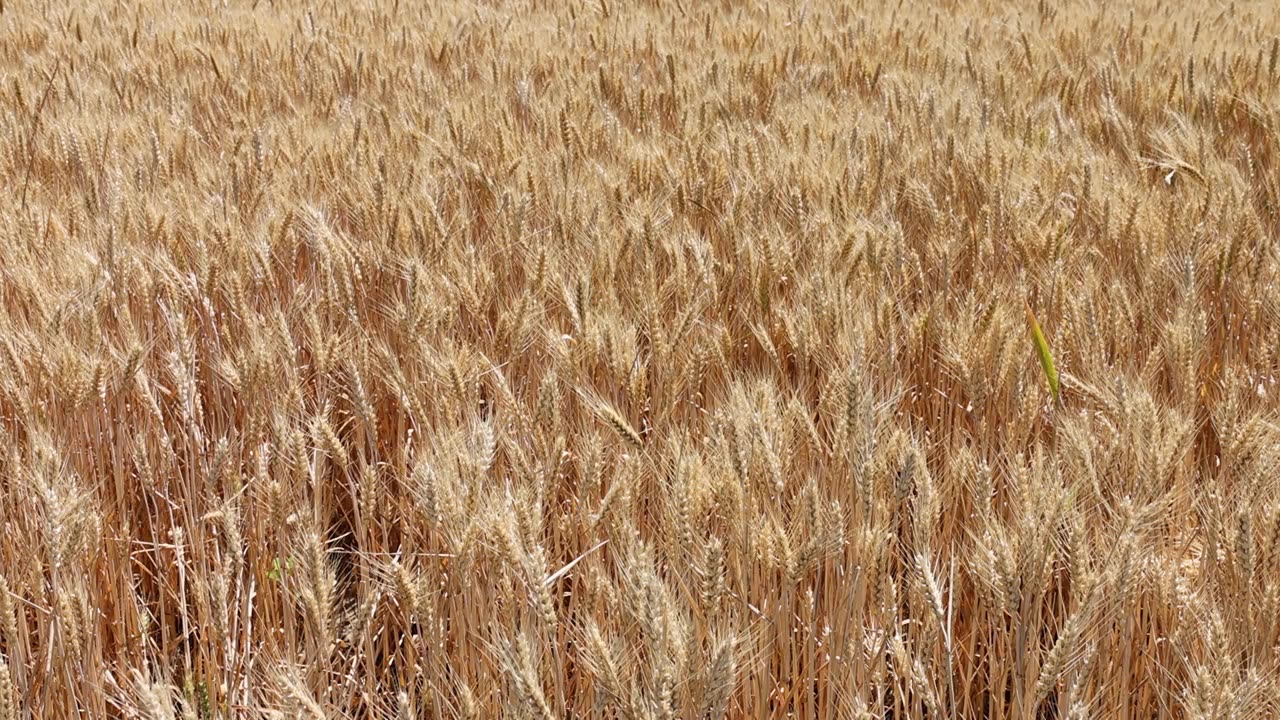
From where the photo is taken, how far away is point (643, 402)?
1.57 m

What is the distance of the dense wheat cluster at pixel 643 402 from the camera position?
1008 millimetres

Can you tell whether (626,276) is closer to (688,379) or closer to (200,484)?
(688,379)

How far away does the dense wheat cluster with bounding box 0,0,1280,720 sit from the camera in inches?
39.7

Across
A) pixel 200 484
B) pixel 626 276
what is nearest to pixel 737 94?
pixel 626 276

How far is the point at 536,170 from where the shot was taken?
244 cm

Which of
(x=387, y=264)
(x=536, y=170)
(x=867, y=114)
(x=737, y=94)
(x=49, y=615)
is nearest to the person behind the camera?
(x=49, y=615)

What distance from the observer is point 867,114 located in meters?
A: 2.84

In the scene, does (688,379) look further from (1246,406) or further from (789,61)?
(789,61)

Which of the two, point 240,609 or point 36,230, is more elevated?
point 36,230

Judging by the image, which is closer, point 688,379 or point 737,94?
point 688,379

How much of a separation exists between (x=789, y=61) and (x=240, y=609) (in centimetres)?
312

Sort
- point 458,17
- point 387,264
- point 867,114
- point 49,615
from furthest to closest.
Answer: point 458,17 < point 867,114 < point 387,264 < point 49,615

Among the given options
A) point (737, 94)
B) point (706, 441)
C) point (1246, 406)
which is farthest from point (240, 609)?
point (737, 94)

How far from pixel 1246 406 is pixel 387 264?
139cm
